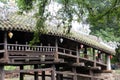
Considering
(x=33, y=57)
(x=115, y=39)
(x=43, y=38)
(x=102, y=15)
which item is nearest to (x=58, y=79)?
(x=43, y=38)

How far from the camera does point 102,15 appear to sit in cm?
658

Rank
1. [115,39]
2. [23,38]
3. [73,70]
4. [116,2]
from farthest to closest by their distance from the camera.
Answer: [115,39] < [73,70] < [23,38] < [116,2]

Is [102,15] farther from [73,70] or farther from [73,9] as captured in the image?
[73,70]

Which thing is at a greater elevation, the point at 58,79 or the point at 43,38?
the point at 43,38

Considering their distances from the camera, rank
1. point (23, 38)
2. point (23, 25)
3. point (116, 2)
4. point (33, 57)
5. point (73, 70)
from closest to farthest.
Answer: point (116, 2) → point (23, 25) → point (33, 57) → point (23, 38) → point (73, 70)

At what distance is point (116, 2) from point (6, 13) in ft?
26.4

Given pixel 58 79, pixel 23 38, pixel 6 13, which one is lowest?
pixel 58 79

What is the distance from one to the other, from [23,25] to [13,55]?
1.57 metres

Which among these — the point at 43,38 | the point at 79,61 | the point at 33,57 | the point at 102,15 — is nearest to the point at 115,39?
the point at 79,61

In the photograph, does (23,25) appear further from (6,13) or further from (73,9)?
(73,9)

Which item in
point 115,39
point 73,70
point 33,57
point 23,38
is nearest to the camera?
point 33,57

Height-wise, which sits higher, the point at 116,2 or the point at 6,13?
the point at 6,13

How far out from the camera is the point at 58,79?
17.3 metres

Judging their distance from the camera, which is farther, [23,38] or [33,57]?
[23,38]
